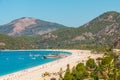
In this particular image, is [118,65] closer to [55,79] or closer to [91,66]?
[91,66]

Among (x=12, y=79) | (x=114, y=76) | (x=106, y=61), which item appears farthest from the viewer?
(x=12, y=79)

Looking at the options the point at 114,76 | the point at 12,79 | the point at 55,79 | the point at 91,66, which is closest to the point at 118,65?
the point at 91,66

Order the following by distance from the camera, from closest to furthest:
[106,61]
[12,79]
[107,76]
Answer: [107,76]
[106,61]
[12,79]

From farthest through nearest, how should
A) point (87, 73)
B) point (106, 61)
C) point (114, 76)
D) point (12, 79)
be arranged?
point (12, 79) < point (106, 61) < point (87, 73) < point (114, 76)

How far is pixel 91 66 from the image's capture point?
10600cm

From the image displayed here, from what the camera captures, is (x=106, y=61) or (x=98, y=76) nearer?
(x=98, y=76)

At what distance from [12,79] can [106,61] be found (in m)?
36.2

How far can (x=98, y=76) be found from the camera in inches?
3086

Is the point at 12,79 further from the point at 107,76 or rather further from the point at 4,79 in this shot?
the point at 107,76

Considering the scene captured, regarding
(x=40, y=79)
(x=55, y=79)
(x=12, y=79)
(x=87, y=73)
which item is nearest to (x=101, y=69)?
(x=87, y=73)

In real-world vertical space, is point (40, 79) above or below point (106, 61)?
below

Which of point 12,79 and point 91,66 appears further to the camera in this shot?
point 12,79

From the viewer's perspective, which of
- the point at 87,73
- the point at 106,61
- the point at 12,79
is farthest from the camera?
the point at 12,79

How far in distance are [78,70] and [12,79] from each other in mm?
34650
